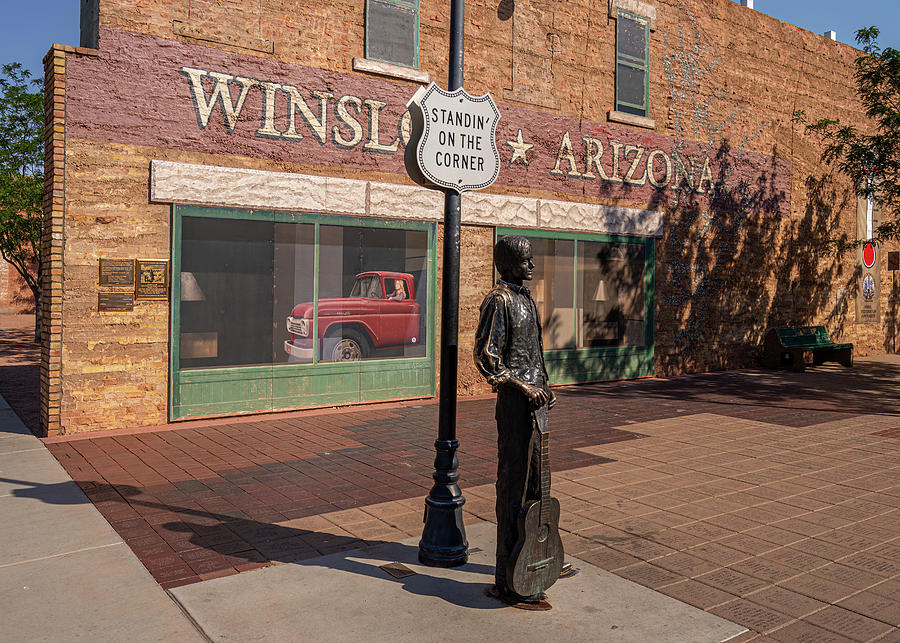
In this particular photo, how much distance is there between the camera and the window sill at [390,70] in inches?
432

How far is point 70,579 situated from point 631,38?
43.6ft

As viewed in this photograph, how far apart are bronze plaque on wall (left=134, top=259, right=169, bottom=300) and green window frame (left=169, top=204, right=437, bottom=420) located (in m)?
0.13

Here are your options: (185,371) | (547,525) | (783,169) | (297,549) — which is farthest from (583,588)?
(783,169)

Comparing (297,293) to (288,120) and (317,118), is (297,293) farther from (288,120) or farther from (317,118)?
(317,118)

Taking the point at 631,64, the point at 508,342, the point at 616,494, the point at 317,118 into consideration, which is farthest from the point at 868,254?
the point at 508,342

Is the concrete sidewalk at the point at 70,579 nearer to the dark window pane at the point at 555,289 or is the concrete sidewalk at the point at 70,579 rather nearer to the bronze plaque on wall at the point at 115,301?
the bronze plaque on wall at the point at 115,301

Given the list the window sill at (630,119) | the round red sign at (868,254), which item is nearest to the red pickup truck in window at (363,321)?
the window sill at (630,119)

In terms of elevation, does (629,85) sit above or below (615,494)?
above

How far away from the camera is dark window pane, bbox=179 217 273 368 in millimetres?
9789

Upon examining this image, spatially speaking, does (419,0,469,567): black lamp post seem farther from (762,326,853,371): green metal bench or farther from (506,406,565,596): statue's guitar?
(762,326,853,371): green metal bench

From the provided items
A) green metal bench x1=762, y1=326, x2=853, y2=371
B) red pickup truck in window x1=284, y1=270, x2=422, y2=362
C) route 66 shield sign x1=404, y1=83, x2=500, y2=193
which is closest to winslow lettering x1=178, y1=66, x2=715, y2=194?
red pickup truck in window x1=284, y1=270, x2=422, y2=362

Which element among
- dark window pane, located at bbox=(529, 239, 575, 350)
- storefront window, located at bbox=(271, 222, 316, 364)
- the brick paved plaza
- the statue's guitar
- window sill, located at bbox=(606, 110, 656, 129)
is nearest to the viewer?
the statue's guitar

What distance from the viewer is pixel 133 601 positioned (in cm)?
415

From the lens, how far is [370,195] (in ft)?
36.5
